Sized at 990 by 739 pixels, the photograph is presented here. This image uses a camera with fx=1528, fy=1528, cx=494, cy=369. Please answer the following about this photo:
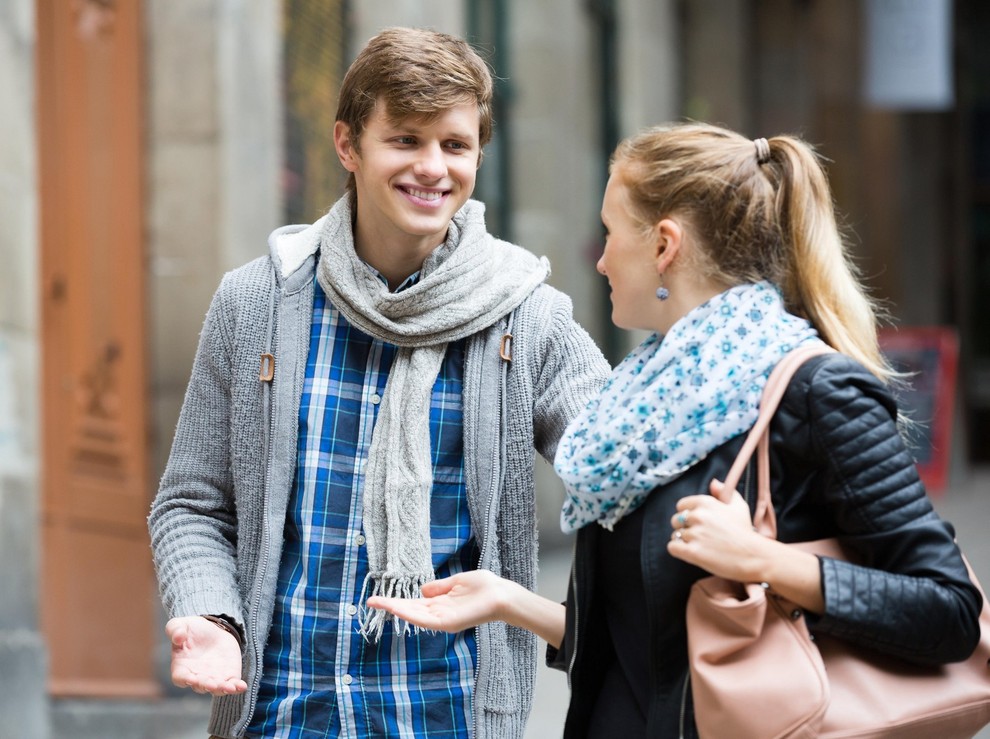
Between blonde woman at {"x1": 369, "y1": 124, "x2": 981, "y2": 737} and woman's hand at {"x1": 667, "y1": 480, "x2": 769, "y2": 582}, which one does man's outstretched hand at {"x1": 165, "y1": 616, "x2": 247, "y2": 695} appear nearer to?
blonde woman at {"x1": 369, "y1": 124, "x2": 981, "y2": 737}

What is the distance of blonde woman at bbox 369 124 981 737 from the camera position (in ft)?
7.34

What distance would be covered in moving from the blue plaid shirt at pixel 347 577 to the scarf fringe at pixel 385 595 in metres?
0.02

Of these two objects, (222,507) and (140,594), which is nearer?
(222,507)

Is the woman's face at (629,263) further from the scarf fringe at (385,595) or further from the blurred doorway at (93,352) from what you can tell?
the blurred doorway at (93,352)

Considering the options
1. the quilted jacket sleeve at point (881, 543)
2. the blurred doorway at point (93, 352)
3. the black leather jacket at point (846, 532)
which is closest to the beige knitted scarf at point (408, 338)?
the black leather jacket at point (846, 532)

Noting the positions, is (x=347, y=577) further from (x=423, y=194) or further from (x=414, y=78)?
(x=414, y=78)

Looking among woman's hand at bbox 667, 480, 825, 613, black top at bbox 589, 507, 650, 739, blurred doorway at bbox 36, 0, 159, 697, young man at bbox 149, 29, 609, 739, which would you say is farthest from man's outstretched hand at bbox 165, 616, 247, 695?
blurred doorway at bbox 36, 0, 159, 697

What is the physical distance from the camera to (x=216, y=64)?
700cm

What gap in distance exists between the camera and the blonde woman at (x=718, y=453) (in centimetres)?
224

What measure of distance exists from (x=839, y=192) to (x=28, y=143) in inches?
644

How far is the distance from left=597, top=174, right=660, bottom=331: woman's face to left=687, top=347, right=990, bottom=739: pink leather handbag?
282 mm

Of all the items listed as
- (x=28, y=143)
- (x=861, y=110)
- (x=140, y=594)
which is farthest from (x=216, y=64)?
(x=861, y=110)

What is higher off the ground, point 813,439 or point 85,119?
point 85,119

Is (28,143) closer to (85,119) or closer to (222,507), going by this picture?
(85,119)
